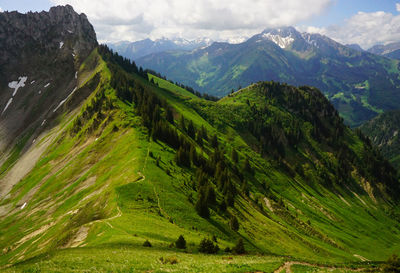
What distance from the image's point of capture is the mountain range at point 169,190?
39000mm

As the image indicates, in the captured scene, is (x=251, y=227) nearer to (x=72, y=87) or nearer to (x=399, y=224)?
(x=399, y=224)

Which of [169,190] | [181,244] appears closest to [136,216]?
[169,190]

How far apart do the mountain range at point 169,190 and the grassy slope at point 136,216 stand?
1.43 feet

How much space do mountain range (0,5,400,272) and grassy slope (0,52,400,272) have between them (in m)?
0.44

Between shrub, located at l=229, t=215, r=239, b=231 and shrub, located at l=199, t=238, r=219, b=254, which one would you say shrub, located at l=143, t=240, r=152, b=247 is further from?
shrub, located at l=229, t=215, r=239, b=231

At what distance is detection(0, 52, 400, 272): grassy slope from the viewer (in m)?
34.2

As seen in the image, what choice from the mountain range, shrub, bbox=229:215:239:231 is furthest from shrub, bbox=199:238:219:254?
shrub, bbox=229:215:239:231

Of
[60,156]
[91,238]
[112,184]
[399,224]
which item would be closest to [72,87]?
[60,156]

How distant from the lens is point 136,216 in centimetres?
→ 5166

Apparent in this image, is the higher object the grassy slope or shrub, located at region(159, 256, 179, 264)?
Result: shrub, located at region(159, 256, 179, 264)

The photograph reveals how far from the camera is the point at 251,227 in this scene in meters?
67.5

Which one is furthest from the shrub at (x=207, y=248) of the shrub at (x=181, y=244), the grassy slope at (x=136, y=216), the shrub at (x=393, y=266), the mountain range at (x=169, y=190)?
the shrub at (x=393, y=266)

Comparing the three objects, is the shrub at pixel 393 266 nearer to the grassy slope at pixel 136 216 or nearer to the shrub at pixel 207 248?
the grassy slope at pixel 136 216

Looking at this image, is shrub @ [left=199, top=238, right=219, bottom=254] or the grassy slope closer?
the grassy slope
